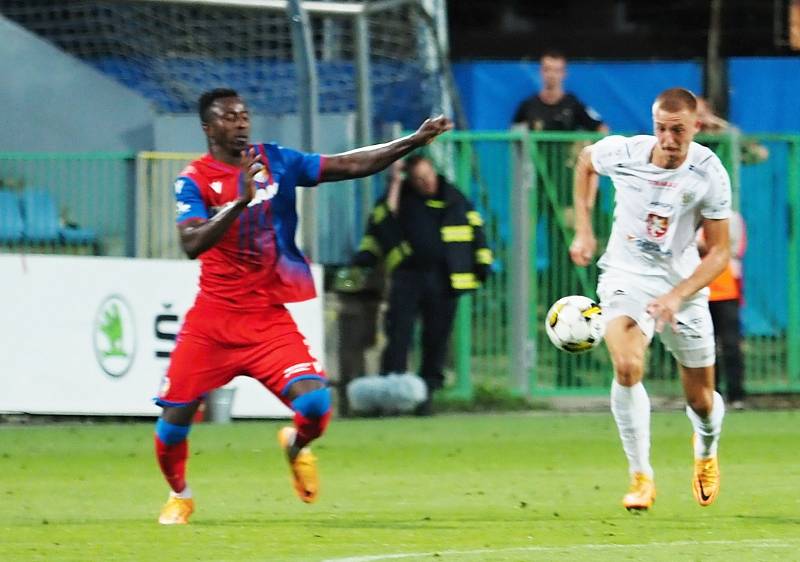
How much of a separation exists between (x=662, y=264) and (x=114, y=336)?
6.06 m

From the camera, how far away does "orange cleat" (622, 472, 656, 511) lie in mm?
8992

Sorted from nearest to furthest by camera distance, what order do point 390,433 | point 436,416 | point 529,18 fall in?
point 390,433, point 436,416, point 529,18

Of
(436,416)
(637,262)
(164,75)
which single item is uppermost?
(164,75)

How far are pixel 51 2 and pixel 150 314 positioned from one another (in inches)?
188

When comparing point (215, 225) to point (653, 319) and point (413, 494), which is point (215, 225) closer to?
point (653, 319)

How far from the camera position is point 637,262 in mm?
9352

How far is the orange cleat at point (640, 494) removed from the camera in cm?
899

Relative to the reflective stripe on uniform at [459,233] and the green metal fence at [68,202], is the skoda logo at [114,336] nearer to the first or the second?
the green metal fence at [68,202]

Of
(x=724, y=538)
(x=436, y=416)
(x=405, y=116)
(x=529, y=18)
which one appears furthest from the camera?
(x=529, y=18)

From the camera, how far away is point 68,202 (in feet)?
49.7

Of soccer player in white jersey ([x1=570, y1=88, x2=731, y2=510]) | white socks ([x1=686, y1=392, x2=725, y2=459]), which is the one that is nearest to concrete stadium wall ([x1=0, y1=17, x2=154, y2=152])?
soccer player in white jersey ([x1=570, y1=88, x2=731, y2=510])

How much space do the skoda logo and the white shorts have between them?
5.69 m

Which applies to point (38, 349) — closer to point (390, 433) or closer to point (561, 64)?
point (390, 433)

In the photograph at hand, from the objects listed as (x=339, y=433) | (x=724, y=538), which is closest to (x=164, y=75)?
(x=339, y=433)
